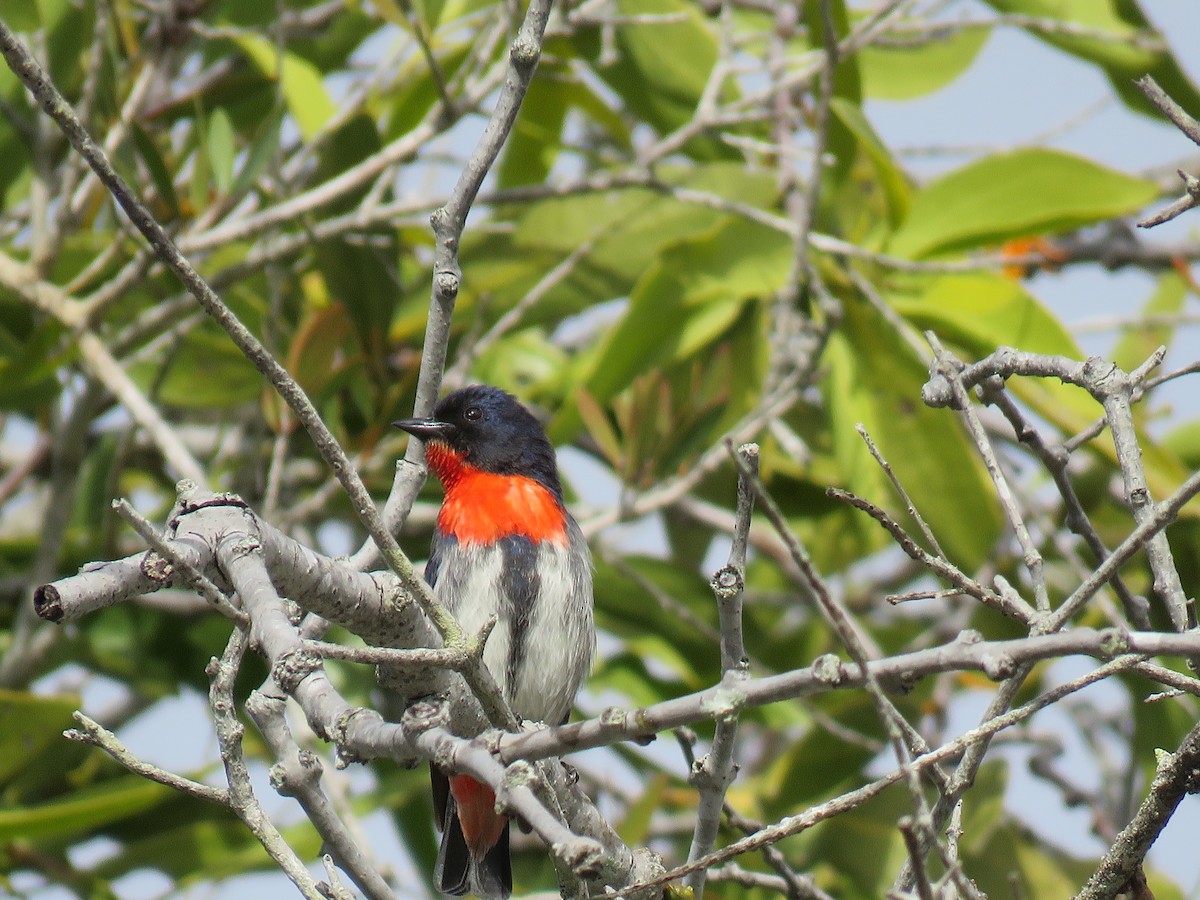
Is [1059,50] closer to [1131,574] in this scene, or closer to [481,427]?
[1131,574]

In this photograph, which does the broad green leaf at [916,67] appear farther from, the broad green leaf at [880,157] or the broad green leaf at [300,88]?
the broad green leaf at [300,88]

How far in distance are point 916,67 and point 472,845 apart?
13.0 feet

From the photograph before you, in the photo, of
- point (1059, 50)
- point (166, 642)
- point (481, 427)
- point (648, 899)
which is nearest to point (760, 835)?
point (648, 899)

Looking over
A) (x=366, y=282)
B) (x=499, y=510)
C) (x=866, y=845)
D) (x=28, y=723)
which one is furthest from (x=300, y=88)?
(x=866, y=845)

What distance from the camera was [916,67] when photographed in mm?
6402

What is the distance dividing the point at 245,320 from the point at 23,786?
6.18ft

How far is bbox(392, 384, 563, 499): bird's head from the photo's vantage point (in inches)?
211

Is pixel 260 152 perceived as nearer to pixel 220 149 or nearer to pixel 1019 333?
pixel 220 149

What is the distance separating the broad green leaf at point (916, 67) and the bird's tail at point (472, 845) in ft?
12.0

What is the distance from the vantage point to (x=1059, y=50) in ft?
17.9

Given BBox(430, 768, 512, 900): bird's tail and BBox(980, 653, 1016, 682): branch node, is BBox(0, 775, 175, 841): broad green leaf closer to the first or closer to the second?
BBox(430, 768, 512, 900): bird's tail

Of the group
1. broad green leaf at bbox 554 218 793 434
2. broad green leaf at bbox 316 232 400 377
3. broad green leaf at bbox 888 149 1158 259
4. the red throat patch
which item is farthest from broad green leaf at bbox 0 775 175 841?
broad green leaf at bbox 888 149 1158 259

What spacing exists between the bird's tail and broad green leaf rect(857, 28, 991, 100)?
366 cm

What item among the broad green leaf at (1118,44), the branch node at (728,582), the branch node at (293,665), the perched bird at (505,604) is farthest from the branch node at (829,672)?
the broad green leaf at (1118,44)
